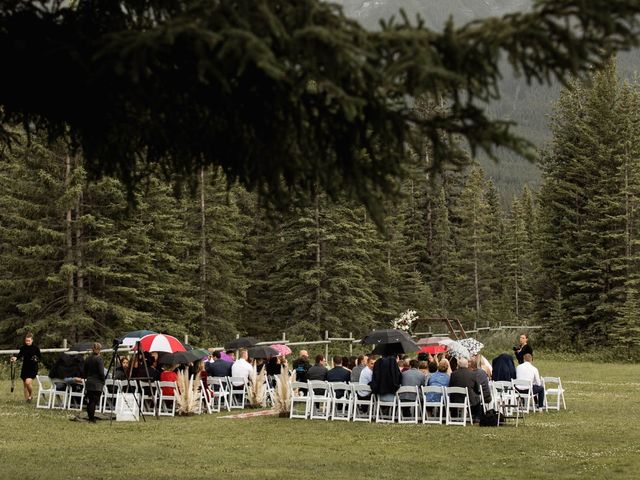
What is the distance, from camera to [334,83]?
6371mm

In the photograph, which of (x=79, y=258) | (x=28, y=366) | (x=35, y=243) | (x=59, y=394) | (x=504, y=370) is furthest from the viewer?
(x=35, y=243)

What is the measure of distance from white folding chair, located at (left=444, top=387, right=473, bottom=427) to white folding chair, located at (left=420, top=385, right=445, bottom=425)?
129 mm

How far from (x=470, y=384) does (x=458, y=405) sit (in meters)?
0.52

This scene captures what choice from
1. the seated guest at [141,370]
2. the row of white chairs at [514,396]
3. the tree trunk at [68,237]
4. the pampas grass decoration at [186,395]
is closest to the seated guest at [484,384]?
the row of white chairs at [514,396]

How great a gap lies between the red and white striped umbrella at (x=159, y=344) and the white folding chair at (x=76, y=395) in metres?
1.60

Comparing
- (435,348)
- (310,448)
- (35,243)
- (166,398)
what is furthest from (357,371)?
(35,243)

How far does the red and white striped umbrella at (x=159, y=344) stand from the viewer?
21992 mm

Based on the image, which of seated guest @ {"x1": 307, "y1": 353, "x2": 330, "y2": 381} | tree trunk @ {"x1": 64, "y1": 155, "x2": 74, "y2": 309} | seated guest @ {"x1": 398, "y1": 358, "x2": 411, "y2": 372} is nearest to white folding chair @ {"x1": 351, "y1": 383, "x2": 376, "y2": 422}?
seated guest @ {"x1": 398, "y1": 358, "x2": 411, "y2": 372}

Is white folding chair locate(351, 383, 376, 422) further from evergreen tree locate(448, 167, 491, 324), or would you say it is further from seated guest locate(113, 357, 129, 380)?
evergreen tree locate(448, 167, 491, 324)

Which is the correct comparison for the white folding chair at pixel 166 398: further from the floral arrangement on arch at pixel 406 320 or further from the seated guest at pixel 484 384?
the floral arrangement on arch at pixel 406 320

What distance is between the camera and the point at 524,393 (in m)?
20.4

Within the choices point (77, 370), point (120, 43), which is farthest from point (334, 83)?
point (77, 370)

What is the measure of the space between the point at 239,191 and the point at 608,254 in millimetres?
22251

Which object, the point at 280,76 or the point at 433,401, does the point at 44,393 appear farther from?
the point at 280,76
